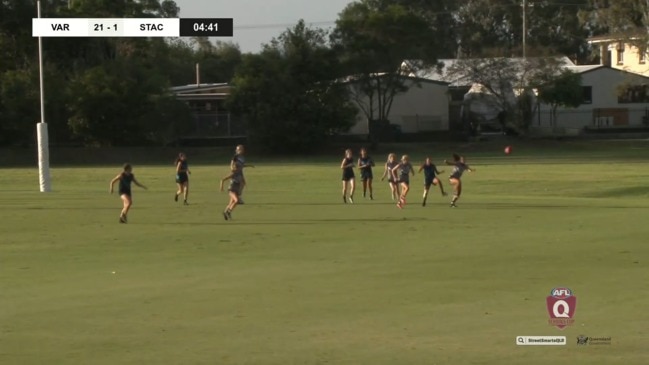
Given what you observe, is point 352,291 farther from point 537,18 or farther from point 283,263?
point 537,18

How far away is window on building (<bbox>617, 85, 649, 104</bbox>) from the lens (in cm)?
8606

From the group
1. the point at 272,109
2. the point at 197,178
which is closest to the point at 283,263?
the point at 197,178

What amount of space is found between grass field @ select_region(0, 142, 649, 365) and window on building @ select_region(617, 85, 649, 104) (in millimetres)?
53418

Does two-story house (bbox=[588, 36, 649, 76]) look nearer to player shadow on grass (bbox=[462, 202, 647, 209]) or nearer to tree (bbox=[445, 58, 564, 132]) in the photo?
tree (bbox=[445, 58, 564, 132])


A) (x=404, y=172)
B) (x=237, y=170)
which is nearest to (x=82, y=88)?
(x=404, y=172)

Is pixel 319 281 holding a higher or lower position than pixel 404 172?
lower

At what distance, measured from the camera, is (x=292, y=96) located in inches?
2958

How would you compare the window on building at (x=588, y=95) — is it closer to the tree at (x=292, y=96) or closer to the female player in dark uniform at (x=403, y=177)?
the tree at (x=292, y=96)

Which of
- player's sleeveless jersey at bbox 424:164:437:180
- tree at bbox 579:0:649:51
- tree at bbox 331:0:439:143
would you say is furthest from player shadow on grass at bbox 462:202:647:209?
tree at bbox 331:0:439:143

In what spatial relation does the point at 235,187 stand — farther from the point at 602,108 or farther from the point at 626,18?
the point at 602,108

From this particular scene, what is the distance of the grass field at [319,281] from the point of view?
11.9 m

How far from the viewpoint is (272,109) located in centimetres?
7450

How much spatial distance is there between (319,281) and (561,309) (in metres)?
4.89

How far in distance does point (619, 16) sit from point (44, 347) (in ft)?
208
